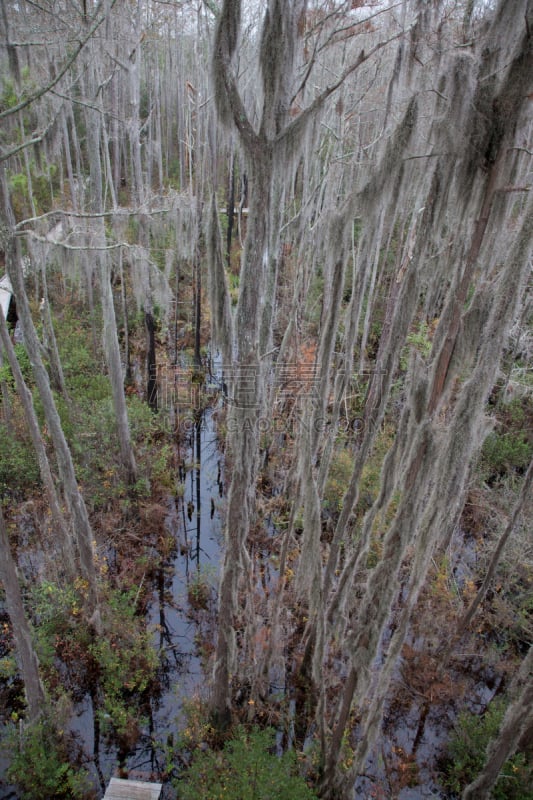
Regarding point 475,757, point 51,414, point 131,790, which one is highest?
point 51,414

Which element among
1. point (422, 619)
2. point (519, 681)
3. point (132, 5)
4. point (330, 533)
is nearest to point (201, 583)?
point (330, 533)

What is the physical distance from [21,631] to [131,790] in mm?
2328

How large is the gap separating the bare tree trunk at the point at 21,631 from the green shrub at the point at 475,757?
574 cm

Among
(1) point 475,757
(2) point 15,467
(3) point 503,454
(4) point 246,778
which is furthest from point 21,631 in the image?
(3) point 503,454

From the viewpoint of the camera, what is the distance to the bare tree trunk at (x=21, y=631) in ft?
17.6

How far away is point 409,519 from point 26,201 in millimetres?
16209

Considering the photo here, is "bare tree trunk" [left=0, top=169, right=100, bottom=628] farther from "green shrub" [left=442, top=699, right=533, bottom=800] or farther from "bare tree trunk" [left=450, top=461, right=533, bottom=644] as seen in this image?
"bare tree trunk" [left=450, top=461, right=533, bottom=644]

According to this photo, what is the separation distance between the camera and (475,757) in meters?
6.59

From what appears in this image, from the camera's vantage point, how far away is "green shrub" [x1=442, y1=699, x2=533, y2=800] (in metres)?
6.06

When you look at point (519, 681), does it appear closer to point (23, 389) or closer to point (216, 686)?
point (216, 686)

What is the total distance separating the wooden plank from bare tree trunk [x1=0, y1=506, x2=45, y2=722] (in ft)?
4.51

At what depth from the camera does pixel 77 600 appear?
7.96 meters

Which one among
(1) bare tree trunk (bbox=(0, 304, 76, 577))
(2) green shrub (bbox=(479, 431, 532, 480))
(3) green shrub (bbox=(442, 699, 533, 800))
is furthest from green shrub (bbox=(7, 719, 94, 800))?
(2) green shrub (bbox=(479, 431, 532, 480))

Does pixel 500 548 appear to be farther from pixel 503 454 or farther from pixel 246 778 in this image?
pixel 503 454
